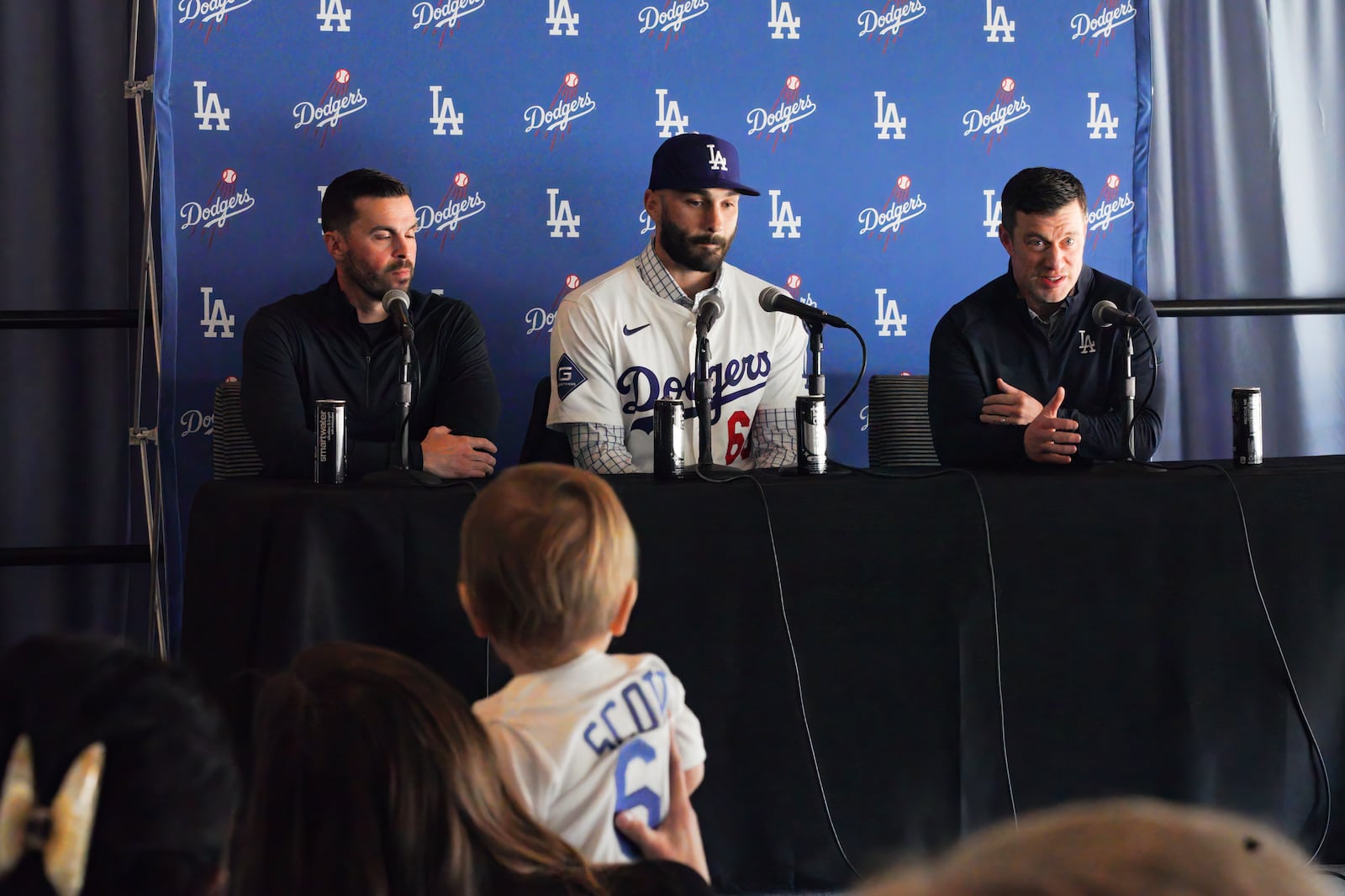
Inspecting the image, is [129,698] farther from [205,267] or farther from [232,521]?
[205,267]

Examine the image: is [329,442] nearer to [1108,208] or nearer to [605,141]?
[605,141]

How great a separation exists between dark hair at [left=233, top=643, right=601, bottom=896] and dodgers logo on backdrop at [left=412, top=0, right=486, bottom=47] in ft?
8.17

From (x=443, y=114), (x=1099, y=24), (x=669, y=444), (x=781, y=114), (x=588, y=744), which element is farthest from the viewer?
(x=1099, y=24)

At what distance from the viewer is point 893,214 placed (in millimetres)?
3219

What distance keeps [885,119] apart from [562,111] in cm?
82

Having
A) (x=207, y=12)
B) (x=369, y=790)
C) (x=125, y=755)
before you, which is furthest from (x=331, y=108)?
(x=125, y=755)

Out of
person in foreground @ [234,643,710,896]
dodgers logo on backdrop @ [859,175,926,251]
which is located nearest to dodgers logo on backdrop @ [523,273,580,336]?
dodgers logo on backdrop @ [859,175,926,251]

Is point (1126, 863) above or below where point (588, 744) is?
above

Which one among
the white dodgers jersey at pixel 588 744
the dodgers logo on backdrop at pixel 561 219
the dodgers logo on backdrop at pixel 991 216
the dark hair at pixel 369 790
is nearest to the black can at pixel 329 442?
the white dodgers jersey at pixel 588 744

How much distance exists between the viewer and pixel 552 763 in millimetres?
1173

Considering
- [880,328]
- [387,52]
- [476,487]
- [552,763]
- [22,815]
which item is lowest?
[552,763]

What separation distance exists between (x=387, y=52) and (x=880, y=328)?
1.37 metres

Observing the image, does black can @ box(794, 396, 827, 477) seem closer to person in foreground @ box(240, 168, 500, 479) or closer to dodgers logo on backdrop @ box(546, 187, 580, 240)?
person in foreground @ box(240, 168, 500, 479)

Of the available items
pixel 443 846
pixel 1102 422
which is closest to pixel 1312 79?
pixel 1102 422
